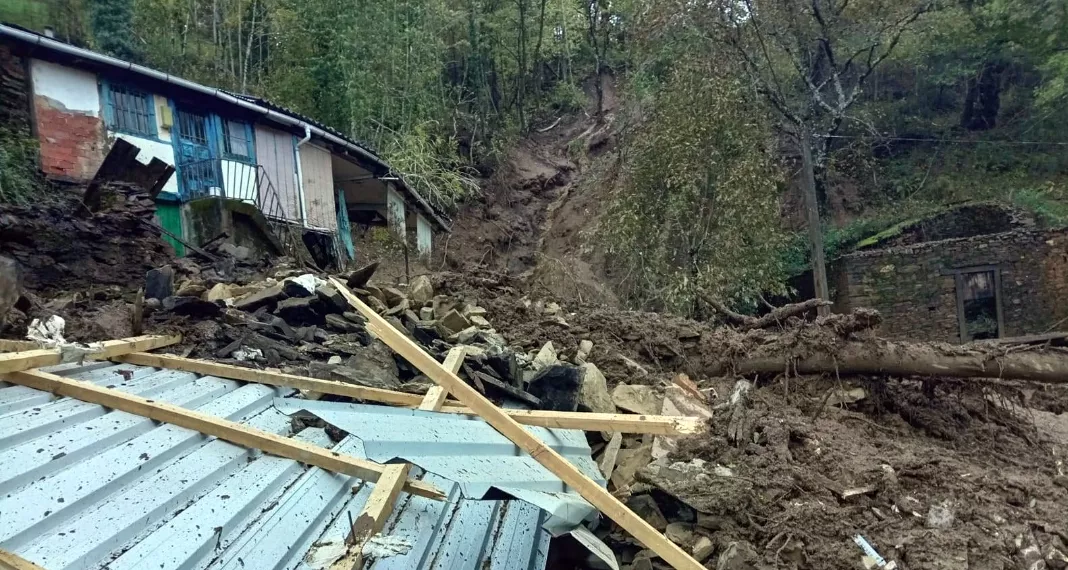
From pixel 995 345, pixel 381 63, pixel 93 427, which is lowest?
pixel 995 345

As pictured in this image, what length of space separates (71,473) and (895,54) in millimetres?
21092

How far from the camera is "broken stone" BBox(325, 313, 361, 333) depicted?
4.84 meters

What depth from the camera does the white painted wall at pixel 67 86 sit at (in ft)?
30.6

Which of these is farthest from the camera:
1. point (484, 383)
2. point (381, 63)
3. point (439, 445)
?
point (381, 63)

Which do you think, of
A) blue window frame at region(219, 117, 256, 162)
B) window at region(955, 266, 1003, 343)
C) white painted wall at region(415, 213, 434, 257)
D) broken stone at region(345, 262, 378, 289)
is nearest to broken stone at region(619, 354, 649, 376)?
broken stone at region(345, 262, 378, 289)

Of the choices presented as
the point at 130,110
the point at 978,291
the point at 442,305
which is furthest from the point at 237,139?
the point at 978,291

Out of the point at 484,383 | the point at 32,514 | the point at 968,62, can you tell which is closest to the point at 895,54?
the point at 968,62

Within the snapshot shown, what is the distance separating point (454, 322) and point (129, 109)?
339 inches

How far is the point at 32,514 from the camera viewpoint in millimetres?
1826

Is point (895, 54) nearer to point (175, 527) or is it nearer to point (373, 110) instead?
point (373, 110)

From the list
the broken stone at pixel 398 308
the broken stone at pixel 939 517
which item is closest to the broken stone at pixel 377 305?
the broken stone at pixel 398 308

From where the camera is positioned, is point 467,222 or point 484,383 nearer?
point 484,383

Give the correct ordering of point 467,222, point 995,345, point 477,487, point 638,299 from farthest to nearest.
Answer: point 467,222
point 638,299
point 995,345
point 477,487

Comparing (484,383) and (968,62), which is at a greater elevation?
(968,62)
